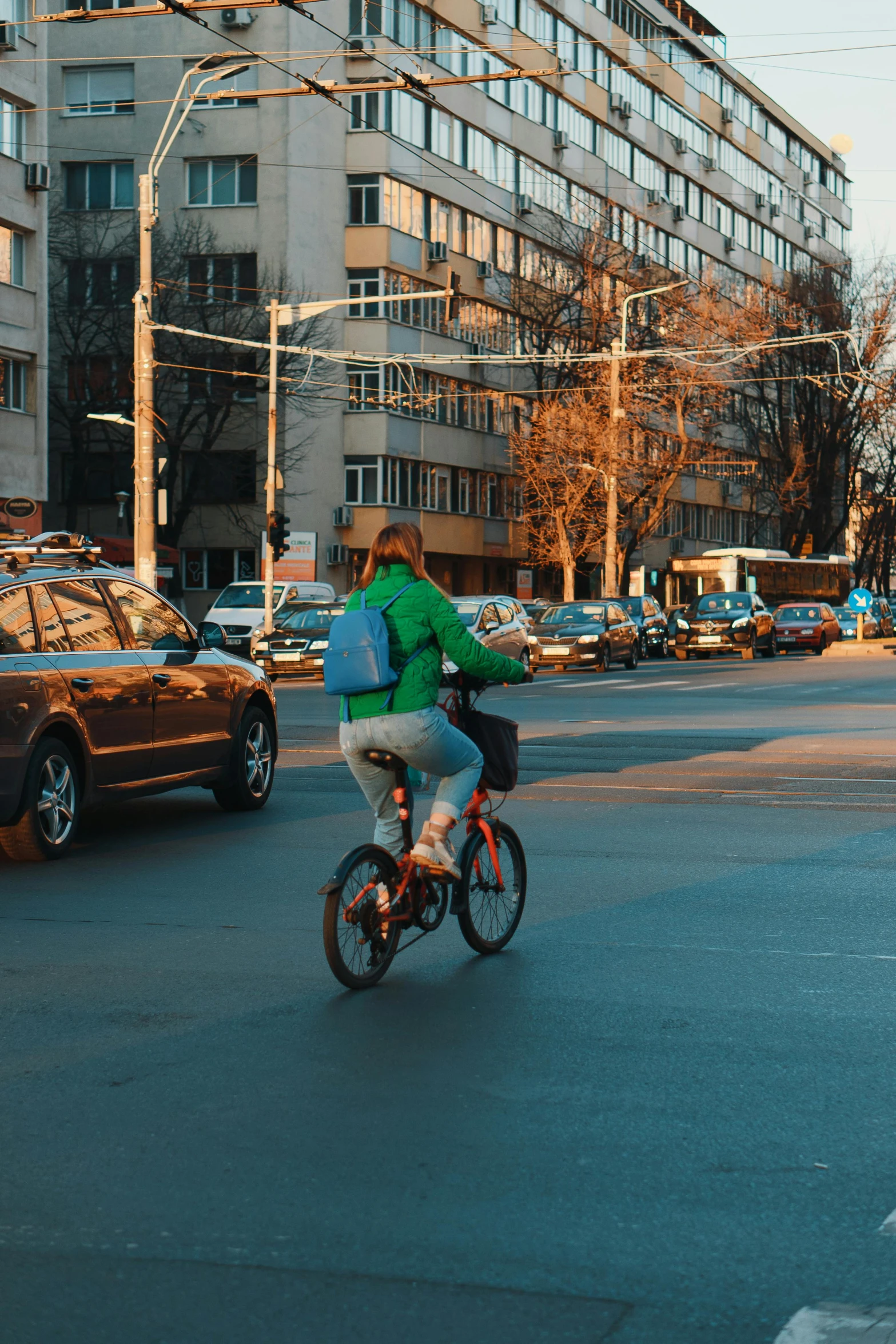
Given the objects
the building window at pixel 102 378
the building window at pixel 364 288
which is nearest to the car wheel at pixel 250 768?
the building window at pixel 102 378

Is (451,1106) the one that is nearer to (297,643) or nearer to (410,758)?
(410,758)

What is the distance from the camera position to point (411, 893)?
7012mm

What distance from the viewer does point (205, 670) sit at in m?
12.1

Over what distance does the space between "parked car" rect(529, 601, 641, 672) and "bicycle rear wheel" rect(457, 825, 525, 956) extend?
29.9m

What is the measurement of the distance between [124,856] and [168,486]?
4386cm

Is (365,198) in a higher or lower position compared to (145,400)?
higher

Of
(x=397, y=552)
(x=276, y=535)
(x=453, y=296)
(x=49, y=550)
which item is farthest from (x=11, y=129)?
(x=397, y=552)

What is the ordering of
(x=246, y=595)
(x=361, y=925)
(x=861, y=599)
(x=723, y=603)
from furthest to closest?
1. (x=861, y=599)
2. (x=723, y=603)
3. (x=246, y=595)
4. (x=361, y=925)

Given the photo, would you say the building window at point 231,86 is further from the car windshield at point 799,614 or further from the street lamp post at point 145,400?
the street lamp post at point 145,400

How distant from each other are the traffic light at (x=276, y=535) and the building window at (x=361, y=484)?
19409 millimetres

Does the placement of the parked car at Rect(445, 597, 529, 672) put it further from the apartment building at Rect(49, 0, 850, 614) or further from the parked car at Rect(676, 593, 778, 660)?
the apartment building at Rect(49, 0, 850, 614)

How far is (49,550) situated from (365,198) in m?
47.0

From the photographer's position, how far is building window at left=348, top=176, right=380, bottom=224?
56.4 meters

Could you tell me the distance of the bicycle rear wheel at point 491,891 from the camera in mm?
7344
